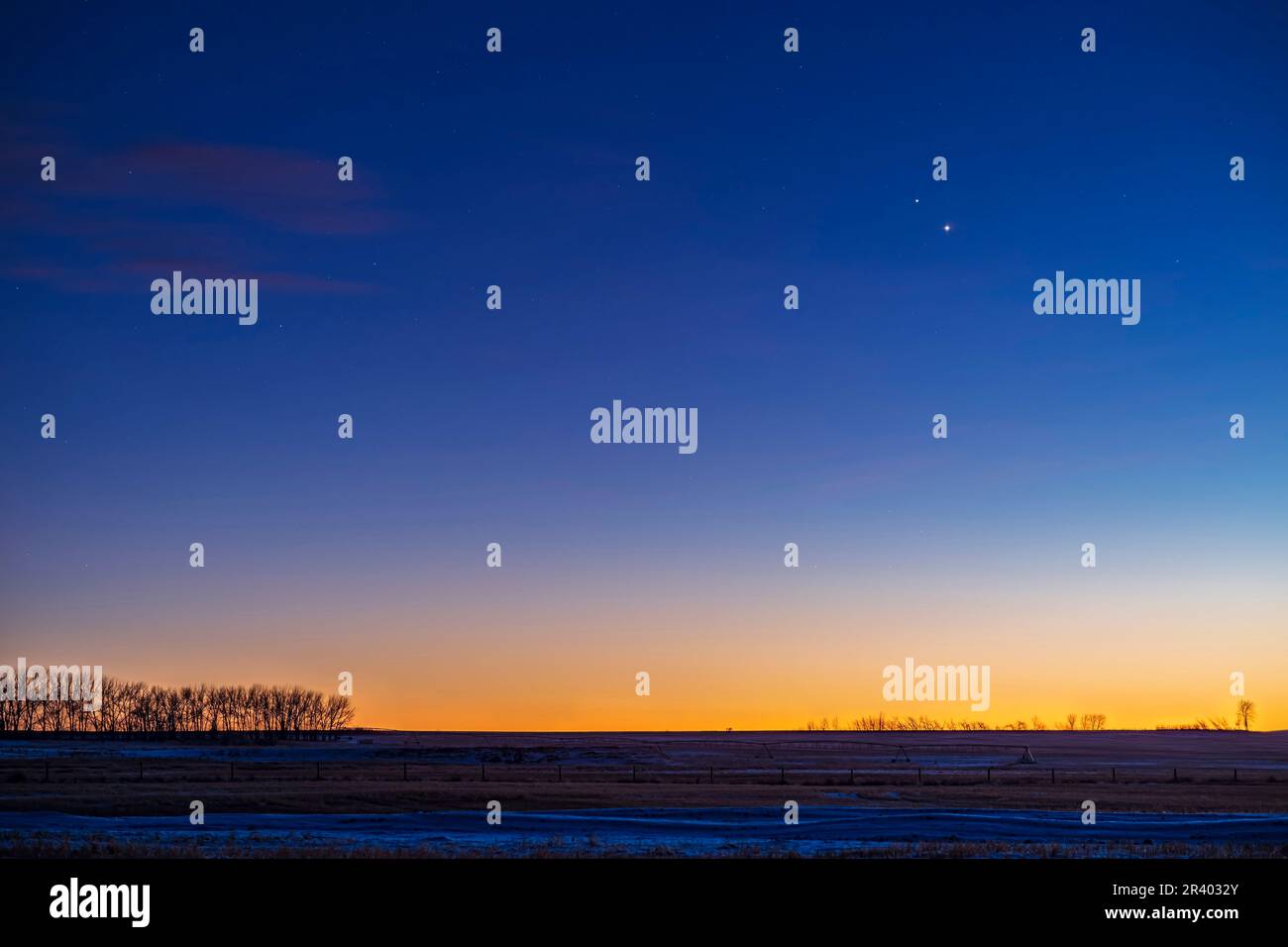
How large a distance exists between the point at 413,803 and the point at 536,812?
609 centimetres

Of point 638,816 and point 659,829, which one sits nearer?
point 659,829

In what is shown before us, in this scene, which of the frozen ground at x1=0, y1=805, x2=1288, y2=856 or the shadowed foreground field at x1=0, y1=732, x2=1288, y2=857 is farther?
the frozen ground at x1=0, y1=805, x2=1288, y2=856

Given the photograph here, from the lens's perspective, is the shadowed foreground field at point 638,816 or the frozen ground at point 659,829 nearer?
the shadowed foreground field at point 638,816

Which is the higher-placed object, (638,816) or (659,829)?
(659,829)
